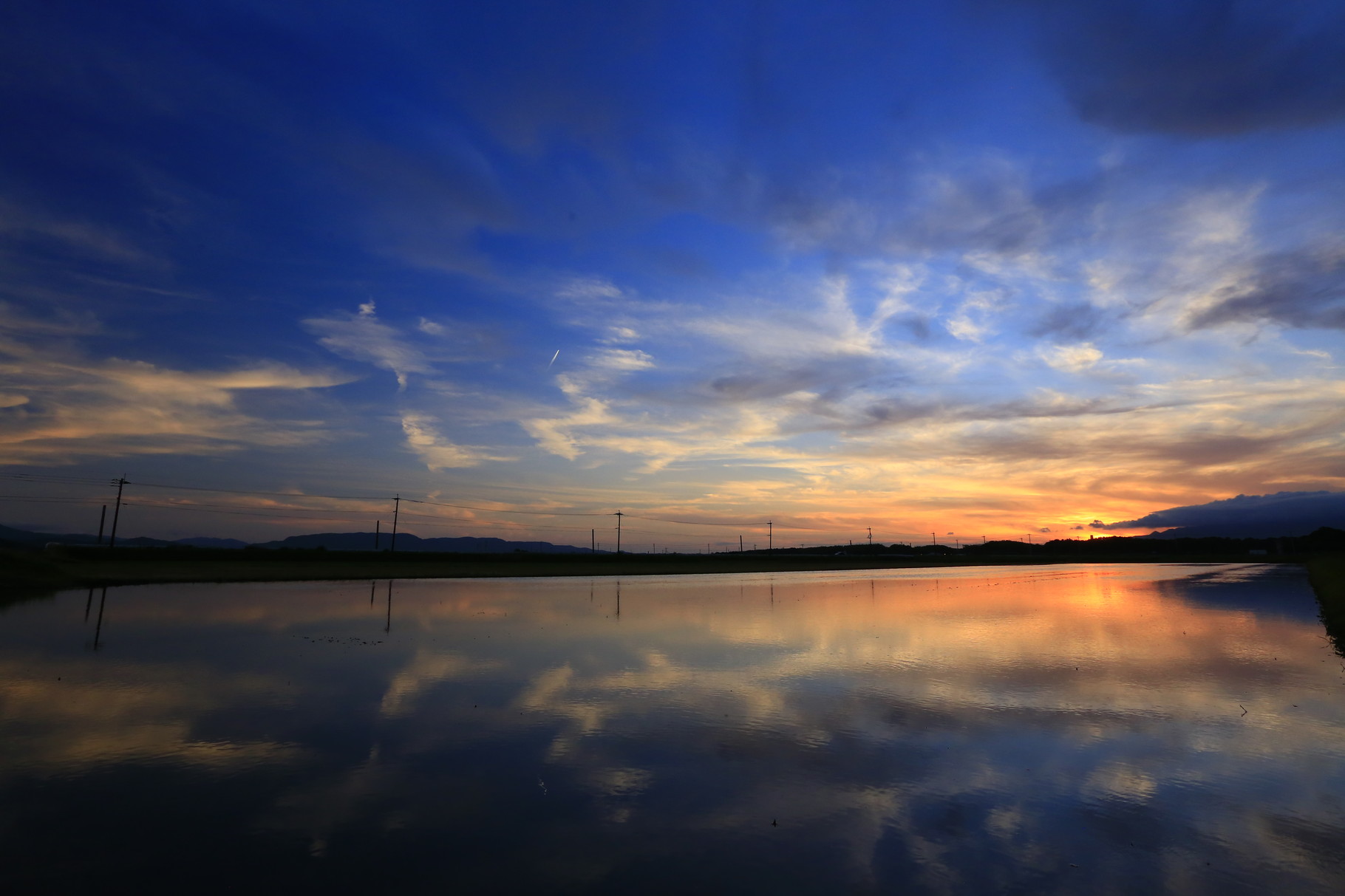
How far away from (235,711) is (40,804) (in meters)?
5.46

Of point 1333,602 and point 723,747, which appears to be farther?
point 1333,602

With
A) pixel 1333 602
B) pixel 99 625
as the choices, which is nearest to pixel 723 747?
pixel 99 625

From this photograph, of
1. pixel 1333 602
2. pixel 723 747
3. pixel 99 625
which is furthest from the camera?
pixel 1333 602

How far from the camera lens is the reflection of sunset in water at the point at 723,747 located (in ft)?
28.6

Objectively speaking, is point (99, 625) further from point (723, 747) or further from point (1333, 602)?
point (1333, 602)

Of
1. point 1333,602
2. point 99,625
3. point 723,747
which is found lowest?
point 723,747

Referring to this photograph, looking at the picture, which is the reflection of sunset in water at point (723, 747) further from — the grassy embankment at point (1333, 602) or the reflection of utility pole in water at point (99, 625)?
the grassy embankment at point (1333, 602)

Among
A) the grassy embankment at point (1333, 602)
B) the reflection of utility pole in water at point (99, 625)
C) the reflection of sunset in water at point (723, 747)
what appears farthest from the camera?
the grassy embankment at point (1333, 602)

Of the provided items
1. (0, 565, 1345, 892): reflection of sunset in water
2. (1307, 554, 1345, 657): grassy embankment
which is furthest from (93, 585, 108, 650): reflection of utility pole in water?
(1307, 554, 1345, 657): grassy embankment

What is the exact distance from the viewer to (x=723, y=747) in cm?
1316

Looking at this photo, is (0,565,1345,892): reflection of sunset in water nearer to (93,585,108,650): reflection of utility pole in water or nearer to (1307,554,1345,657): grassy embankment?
(93,585,108,650): reflection of utility pole in water

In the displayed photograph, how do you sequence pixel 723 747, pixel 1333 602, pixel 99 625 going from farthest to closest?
pixel 1333 602 → pixel 99 625 → pixel 723 747

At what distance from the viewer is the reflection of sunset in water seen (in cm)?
873

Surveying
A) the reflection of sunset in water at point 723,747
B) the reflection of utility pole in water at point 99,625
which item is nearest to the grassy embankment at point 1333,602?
the reflection of sunset in water at point 723,747
